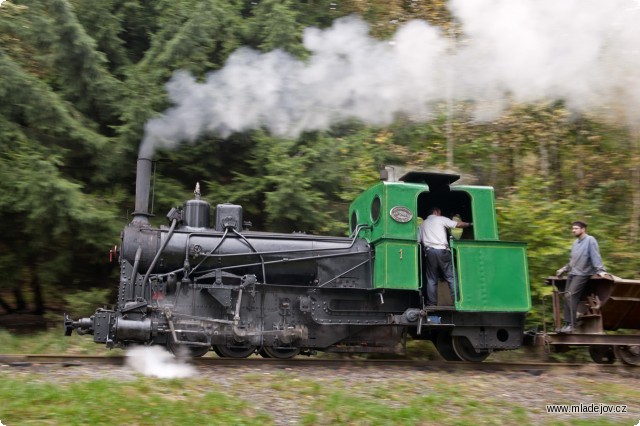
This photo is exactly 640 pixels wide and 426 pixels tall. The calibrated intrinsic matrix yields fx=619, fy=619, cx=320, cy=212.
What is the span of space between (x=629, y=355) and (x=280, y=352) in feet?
14.8

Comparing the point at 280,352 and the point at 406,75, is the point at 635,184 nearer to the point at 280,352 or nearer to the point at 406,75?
the point at 406,75

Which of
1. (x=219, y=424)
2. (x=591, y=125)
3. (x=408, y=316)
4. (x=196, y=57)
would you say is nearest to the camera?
(x=219, y=424)

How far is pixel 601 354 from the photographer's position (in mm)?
8367

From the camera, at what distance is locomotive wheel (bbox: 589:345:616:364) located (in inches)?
328

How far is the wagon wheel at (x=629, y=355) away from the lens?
7.98 meters

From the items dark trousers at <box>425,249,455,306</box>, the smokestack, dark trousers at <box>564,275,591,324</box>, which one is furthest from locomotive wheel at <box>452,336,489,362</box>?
the smokestack

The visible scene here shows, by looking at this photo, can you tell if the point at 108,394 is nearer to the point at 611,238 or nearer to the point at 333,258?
the point at 333,258

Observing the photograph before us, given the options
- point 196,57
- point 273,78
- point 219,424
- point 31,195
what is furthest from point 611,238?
point 31,195

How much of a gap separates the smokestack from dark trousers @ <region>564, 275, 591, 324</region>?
5.51 meters

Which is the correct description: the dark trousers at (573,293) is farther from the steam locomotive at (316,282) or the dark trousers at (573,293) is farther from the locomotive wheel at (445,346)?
the locomotive wheel at (445,346)

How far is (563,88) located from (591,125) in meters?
2.22

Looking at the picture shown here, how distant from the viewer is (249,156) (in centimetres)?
1124

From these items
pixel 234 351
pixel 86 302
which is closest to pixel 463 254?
pixel 234 351

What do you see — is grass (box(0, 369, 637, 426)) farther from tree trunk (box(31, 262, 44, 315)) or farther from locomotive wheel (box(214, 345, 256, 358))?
tree trunk (box(31, 262, 44, 315))
